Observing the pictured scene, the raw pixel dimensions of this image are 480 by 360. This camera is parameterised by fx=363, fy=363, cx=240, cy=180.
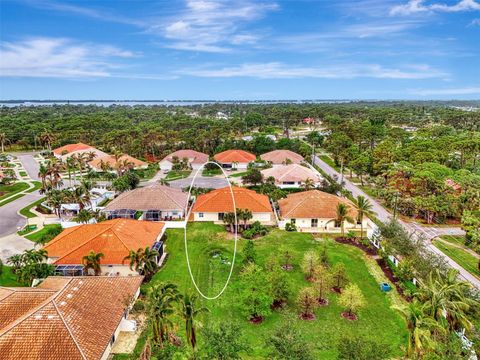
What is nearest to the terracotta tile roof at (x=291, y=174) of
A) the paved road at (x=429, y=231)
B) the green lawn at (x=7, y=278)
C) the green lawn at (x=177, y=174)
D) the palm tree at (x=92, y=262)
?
the paved road at (x=429, y=231)

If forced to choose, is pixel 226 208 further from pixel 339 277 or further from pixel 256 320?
pixel 256 320

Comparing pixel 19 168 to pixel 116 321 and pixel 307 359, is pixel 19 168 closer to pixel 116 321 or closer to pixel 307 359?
pixel 116 321

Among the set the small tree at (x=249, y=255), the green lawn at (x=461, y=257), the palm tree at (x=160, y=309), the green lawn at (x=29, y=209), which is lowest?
the green lawn at (x=461, y=257)

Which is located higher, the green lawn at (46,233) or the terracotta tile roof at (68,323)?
the terracotta tile roof at (68,323)

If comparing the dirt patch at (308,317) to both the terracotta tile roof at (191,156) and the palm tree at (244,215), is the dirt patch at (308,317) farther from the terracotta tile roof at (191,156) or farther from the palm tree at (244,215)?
the terracotta tile roof at (191,156)

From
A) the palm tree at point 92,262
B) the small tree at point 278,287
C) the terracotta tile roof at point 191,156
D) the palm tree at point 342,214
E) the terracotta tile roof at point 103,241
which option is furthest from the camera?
the terracotta tile roof at point 191,156

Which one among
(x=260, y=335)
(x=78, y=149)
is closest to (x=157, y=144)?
(x=78, y=149)

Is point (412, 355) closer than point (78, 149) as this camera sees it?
Yes

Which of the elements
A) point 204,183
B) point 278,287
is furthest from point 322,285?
point 204,183
